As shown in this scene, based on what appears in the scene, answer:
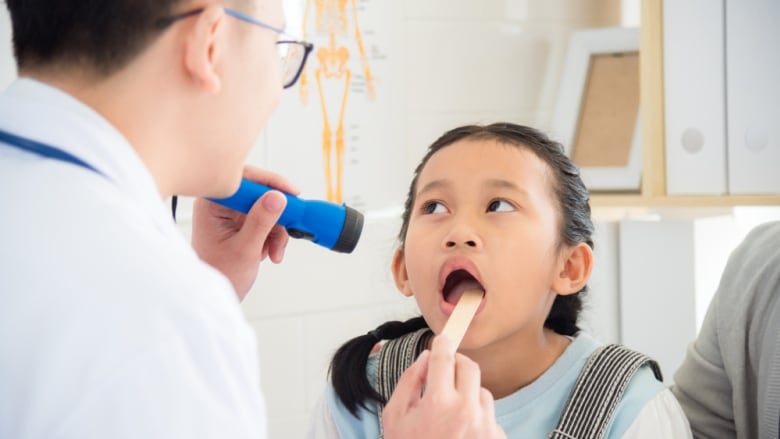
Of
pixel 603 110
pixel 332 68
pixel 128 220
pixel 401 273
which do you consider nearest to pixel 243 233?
pixel 401 273

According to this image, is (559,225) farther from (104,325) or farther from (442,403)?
(104,325)

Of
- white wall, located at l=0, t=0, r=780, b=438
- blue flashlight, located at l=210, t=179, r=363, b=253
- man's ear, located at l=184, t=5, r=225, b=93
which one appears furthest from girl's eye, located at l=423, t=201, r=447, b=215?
white wall, located at l=0, t=0, r=780, b=438

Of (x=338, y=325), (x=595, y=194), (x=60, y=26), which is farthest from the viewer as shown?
(x=595, y=194)

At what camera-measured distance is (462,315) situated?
43.7 inches

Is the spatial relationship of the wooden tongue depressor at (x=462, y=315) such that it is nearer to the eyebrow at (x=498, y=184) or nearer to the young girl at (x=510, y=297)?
the young girl at (x=510, y=297)

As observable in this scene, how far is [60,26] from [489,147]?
0.64 meters

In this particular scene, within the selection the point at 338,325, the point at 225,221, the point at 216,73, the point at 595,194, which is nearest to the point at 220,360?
the point at 216,73

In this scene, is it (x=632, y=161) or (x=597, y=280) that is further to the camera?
(x=597, y=280)

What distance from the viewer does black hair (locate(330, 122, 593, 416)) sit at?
4.18 ft

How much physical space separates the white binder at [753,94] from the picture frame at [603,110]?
340 millimetres

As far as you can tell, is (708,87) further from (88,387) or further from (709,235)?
(88,387)

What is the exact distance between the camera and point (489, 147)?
1275 mm

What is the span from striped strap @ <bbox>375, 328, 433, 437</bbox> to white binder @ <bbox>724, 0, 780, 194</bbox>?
921 mm

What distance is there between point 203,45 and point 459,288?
22.1 inches
